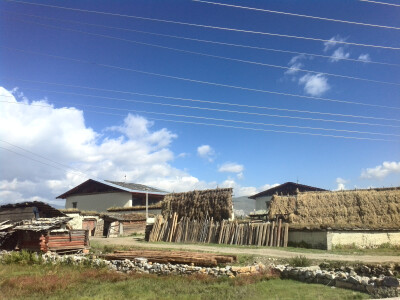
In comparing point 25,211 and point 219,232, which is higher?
point 25,211

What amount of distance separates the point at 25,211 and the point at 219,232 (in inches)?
529

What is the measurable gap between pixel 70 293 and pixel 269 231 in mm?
13400

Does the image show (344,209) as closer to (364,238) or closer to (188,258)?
(364,238)

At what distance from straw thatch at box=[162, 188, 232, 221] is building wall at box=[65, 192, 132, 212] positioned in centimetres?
1556

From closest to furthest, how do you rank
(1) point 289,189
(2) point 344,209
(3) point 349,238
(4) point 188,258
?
(4) point 188,258 → (3) point 349,238 → (2) point 344,209 → (1) point 289,189

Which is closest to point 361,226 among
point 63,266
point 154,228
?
point 154,228

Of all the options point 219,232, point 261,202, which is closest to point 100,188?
point 261,202

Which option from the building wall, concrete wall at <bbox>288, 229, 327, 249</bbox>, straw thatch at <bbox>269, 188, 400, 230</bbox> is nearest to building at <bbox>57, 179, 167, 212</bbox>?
the building wall

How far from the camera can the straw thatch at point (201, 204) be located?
24.6 metres

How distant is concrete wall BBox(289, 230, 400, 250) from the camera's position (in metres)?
17.8

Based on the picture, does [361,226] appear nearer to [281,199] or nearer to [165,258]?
[281,199]

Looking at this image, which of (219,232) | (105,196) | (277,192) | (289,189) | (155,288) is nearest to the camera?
(155,288)

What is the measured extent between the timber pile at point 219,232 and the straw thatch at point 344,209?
3.89 feet

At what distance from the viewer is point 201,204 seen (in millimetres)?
25734
